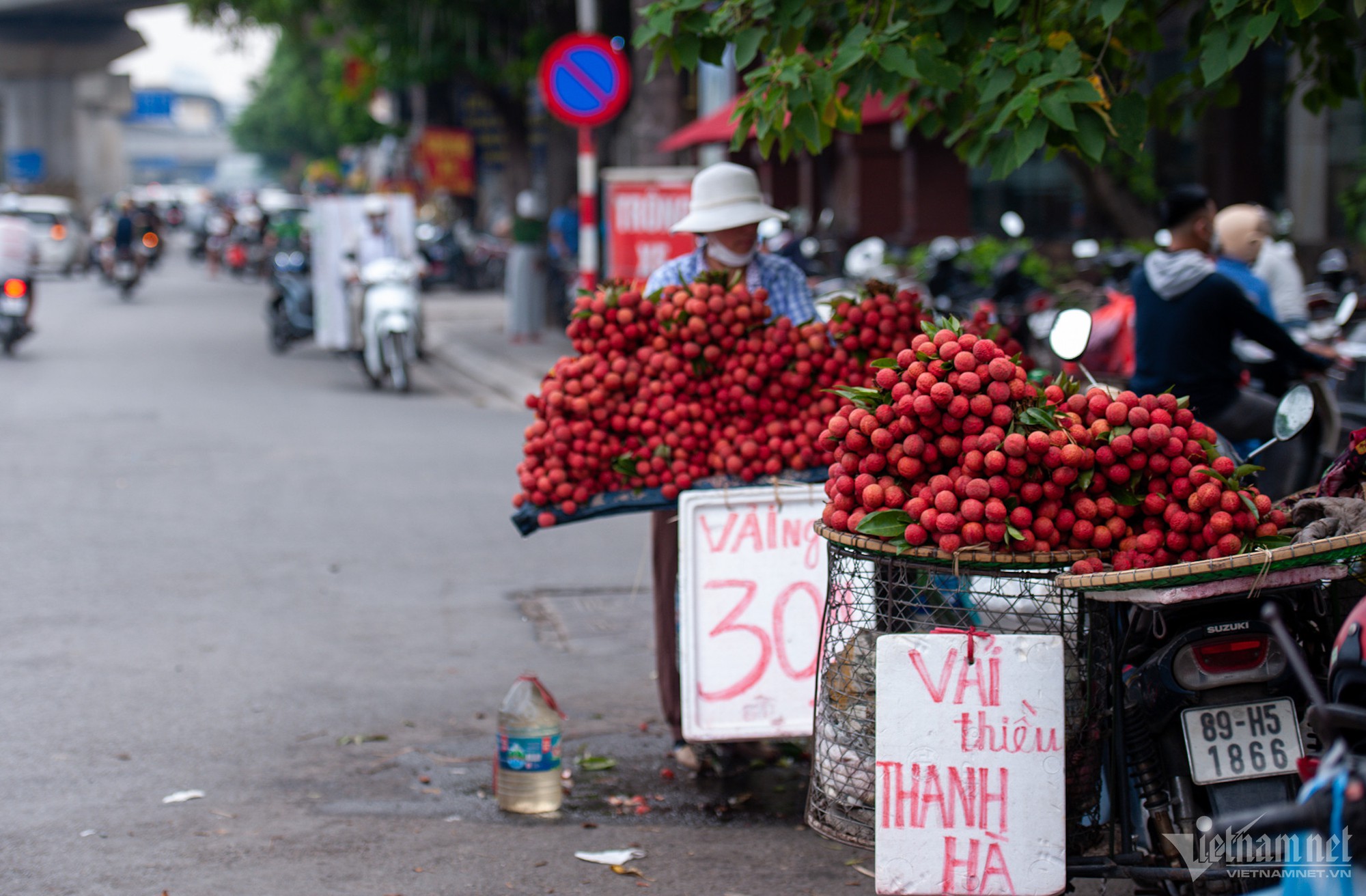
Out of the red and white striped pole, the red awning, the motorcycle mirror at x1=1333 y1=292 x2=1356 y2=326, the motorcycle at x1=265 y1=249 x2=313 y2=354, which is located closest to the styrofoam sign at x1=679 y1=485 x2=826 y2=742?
the motorcycle mirror at x1=1333 y1=292 x2=1356 y2=326

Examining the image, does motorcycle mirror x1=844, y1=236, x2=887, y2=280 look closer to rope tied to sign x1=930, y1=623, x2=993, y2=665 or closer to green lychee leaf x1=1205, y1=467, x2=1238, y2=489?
green lychee leaf x1=1205, y1=467, x2=1238, y2=489

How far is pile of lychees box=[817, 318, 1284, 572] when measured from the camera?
11.1 feet

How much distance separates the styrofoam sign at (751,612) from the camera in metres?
4.58

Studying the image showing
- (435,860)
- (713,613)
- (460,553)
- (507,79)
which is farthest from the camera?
(507,79)

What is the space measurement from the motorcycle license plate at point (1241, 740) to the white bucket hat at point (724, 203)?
2.57m

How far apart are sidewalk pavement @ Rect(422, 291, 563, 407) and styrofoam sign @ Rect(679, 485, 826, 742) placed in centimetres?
757

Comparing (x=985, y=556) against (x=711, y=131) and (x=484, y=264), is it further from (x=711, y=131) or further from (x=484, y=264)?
(x=484, y=264)

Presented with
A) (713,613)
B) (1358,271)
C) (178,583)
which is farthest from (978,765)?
(1358,271)

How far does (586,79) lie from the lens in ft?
41.9

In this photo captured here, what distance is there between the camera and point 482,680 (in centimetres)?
609

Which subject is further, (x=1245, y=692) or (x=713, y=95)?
(x=713, y=95)

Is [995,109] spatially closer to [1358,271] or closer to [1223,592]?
[1223,592]

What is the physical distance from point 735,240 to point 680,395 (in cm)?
86

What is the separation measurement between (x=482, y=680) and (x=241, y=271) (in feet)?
111
